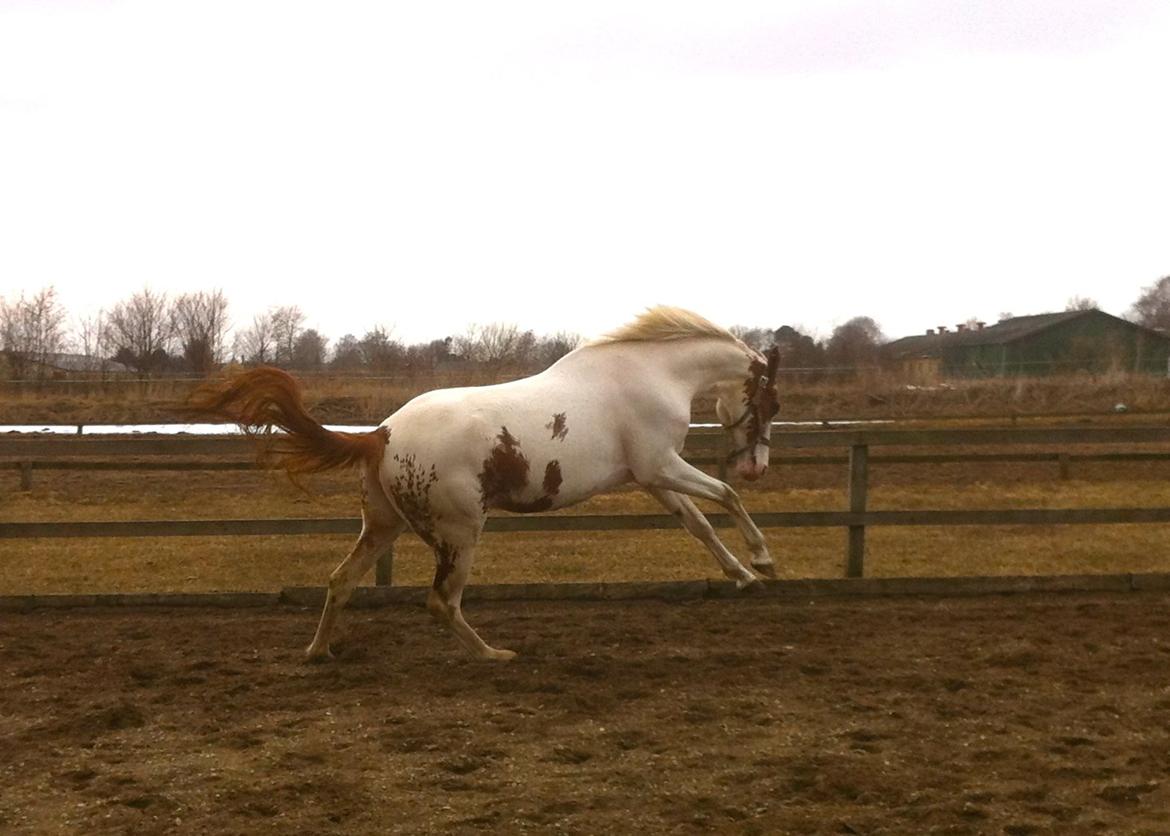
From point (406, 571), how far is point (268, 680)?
11.3ft

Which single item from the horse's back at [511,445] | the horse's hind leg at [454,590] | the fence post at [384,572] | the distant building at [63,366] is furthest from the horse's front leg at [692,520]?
the distant building at [63,366]

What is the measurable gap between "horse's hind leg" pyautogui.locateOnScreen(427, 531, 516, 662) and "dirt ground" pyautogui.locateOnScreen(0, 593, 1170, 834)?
10cm

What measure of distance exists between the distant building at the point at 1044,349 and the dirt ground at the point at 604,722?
28843mm

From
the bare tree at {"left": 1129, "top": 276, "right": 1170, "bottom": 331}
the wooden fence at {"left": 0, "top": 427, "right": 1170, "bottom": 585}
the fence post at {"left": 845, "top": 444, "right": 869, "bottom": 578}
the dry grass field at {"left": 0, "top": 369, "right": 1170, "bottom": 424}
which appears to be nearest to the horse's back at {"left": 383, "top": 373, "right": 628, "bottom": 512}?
the wooden fence at {"left": 0, "top": 427, "right": 1170, "bottom": 585}

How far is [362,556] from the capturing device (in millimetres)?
5711

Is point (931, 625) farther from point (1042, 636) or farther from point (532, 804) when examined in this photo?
point (532, 804)

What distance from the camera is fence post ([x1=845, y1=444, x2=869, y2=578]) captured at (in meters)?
7.54

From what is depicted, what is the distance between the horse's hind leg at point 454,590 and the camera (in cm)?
552

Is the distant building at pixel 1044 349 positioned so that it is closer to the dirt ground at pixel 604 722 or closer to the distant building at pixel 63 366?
the distant building at pixel 63 366

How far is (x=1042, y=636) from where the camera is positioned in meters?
5.82

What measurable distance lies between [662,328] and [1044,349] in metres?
45.9

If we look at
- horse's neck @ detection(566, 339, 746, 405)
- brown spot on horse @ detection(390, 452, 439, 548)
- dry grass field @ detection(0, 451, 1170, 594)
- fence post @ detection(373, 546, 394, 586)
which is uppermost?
horse's neck @ detection(566, 339, 746, 405)

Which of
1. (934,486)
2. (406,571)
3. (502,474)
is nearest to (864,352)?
(934,486)

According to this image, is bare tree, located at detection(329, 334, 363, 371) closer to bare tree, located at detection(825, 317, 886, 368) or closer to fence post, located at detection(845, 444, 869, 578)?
bare tree, located at detection(825, 317, 886, 368)
